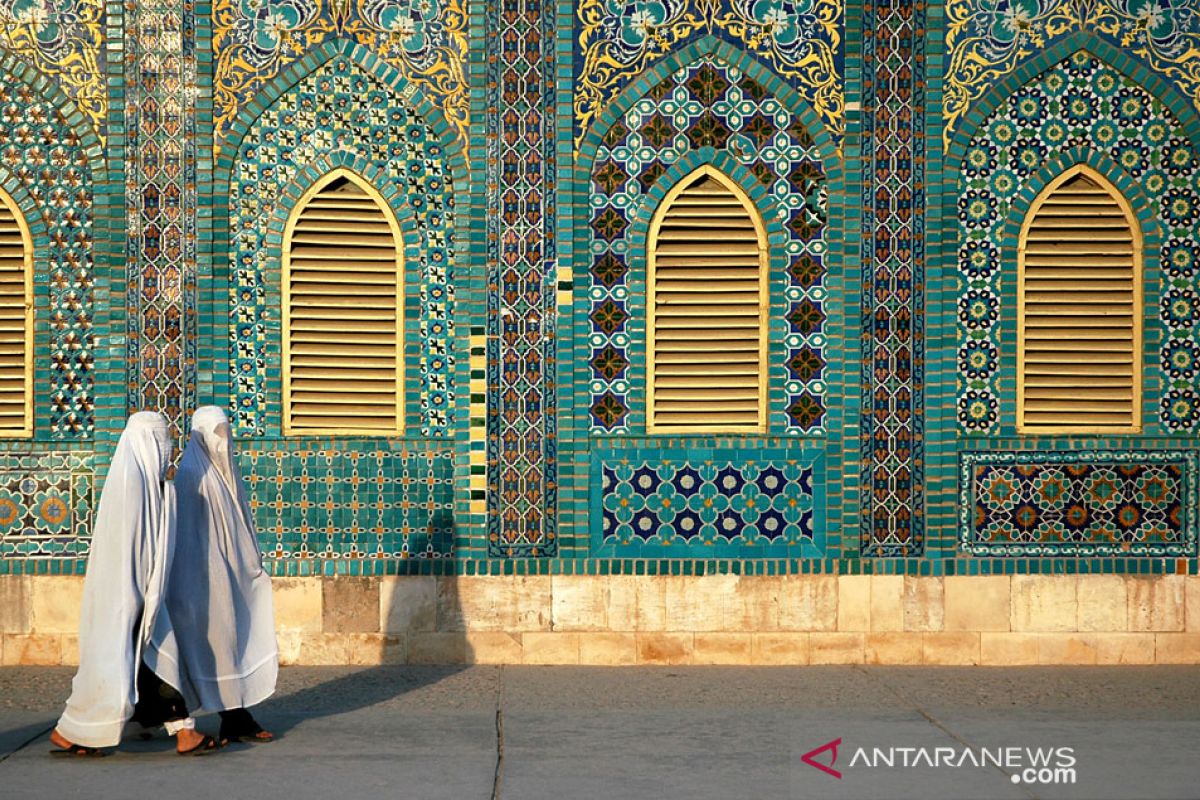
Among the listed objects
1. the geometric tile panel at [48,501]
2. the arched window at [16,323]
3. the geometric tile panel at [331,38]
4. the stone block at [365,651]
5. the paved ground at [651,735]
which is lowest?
the paved ground at [651,735]

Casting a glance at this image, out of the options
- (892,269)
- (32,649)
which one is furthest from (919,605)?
(32,649)

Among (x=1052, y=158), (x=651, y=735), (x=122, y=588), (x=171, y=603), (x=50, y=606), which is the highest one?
(x=1052, y=158)

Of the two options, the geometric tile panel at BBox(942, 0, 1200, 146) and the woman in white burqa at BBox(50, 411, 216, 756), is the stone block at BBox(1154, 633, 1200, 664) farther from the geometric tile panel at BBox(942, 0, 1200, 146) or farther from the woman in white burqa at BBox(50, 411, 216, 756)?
the woman in white burqa at BBox(50, 411, 216, 756)

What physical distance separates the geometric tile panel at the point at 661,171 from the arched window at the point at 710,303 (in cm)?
14

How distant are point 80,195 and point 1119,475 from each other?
660 centimetres

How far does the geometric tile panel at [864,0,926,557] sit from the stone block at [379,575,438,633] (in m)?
2.67

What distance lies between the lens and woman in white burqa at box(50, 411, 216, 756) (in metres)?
6.77

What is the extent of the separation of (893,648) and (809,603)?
1.93 ft

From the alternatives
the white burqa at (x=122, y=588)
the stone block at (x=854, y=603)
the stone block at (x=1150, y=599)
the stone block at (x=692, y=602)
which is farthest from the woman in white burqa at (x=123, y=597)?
the stone block at (x=1150, y=599)

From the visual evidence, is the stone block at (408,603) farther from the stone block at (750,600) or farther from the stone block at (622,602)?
the stone block at (750,600)

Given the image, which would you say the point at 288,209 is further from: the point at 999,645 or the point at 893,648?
the point at 999,645

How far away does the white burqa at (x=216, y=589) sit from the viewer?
23.4ft

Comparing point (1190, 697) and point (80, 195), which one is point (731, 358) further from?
point (80, 195)

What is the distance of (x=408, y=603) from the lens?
935 centimetres
